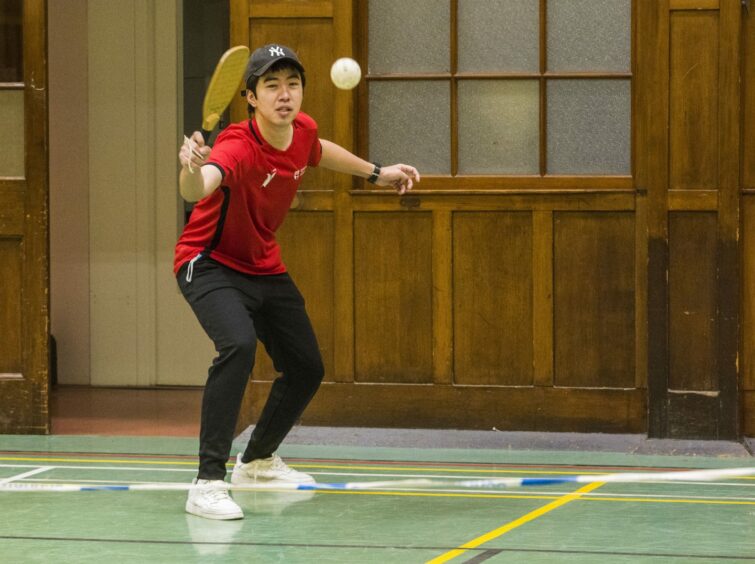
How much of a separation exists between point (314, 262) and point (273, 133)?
6.62 ft

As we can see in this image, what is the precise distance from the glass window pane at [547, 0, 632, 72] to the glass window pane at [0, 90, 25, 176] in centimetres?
313

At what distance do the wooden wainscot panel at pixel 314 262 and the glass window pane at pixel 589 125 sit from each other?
1388mm

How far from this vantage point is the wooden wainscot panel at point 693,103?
755cm

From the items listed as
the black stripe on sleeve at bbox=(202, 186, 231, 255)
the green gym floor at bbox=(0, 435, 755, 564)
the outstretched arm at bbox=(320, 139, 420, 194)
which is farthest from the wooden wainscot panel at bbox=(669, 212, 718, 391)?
the black stripe on sleeve at bbox=(202, 186, 231, 255)

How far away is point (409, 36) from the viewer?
7957mm

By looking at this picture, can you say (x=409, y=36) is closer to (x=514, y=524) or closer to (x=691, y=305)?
(x=691, y=305)

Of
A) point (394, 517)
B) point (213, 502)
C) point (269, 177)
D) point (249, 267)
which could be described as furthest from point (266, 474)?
point (269, 177)

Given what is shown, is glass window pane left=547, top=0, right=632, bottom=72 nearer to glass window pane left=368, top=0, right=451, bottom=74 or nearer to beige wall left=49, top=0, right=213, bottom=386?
glass window pane left=368, top=0, right=451, bottom=74

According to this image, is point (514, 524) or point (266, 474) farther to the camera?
point (266, 474)

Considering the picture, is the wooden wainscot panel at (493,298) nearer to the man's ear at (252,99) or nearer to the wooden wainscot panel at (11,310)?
the man's ear at (252,99)

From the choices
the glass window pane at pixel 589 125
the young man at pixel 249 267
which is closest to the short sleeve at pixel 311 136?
the young man at pixel 249 267

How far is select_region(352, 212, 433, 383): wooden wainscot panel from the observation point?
25.9 ft

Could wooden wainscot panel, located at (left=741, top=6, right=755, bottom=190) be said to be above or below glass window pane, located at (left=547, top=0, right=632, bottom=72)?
below

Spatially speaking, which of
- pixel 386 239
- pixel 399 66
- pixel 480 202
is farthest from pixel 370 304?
pixel 399 66
